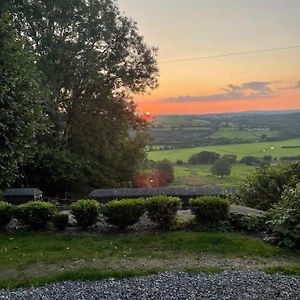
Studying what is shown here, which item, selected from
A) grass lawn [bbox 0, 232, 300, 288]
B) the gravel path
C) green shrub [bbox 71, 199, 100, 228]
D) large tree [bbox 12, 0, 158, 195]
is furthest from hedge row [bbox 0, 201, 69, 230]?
large tree [bbox 12, 0, 158, 195]

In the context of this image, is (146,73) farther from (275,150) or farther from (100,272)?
(100,272)

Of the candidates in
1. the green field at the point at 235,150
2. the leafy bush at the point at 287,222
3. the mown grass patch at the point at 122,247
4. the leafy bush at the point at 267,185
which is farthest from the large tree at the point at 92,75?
the leafy bush at the point at 287,222

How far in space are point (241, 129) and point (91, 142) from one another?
44.2 feet

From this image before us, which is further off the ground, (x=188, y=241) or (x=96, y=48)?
(x=96, y=48)

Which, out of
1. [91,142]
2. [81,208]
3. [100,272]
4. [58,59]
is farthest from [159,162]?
[100,272]

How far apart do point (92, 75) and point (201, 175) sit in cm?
873

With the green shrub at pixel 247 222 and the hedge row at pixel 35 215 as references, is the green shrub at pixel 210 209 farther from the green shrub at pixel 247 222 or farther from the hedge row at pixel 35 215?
the hedge row at pixel 35 215

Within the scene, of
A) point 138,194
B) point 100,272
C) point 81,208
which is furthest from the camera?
point 138,194

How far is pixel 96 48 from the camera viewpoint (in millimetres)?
21844

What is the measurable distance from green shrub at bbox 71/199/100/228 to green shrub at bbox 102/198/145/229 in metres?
0.27

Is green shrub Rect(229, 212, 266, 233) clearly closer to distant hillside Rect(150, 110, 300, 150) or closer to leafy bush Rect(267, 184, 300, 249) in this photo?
leafy bush Rect(267, 184, 300, 249)

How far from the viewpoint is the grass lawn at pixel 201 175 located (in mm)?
20670

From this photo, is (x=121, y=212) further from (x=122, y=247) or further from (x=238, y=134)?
(x=238, y=134)

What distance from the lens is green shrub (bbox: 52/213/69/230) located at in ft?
31.5
